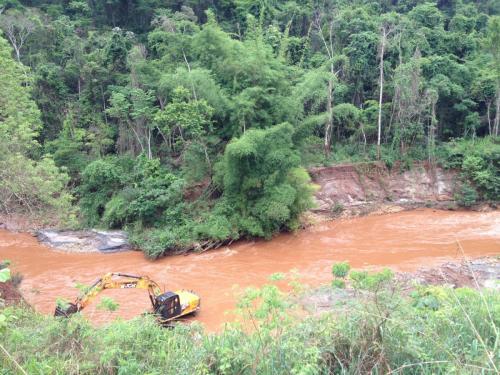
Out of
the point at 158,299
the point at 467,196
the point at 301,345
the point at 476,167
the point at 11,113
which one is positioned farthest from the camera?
the point at 476,167

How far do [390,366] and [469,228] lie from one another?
46.4 feet

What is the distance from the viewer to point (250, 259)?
44.4ft

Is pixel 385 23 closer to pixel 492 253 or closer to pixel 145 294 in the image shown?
pixel 492 253

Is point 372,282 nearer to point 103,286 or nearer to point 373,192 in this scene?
point 103,286

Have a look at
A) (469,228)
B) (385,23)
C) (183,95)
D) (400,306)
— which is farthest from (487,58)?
(400,306)

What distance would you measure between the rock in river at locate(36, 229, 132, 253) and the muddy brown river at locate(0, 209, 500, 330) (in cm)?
34

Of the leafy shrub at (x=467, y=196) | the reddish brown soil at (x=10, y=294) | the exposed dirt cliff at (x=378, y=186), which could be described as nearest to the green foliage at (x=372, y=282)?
the reddish brown soil at (x=10, y=294)

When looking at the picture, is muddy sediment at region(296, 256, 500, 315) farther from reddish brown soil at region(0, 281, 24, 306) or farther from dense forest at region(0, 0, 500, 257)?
reddish brown soil at region(0, 281, 24, 306)

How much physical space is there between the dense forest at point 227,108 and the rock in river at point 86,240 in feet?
1.80

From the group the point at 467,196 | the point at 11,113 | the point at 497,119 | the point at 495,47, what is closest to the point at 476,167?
the point at 467,196

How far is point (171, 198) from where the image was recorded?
15070 mm

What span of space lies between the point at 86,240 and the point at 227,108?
277 inches

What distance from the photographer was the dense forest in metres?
14.2

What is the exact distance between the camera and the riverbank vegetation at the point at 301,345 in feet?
10.4
